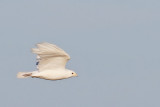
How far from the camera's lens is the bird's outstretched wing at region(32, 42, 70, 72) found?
56656 mm

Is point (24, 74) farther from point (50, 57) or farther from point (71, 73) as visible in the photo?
point (71, 73)

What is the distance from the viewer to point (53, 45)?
185 ft

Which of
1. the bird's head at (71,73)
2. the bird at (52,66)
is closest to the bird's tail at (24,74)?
the bird at (52,66)

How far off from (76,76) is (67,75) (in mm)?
672

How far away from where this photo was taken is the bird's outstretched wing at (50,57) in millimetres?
56656

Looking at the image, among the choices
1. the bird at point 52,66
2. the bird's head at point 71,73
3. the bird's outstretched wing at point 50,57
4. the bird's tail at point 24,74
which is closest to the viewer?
the bird's outstretched wing at point 50,57

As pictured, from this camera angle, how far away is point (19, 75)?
58.8 m

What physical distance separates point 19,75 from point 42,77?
1455 mm

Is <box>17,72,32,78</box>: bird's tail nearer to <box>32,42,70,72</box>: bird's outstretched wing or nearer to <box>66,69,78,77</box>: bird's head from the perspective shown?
<box>32,42,70,72</box>: bird's outstretched wing

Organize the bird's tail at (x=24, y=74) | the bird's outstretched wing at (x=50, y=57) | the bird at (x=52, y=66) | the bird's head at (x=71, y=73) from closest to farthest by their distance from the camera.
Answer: the bird's outstretched wing at (x=50, y=57) < the bird at (x=52, y=66) < the bird's tail at (x=24, y=74) < the bird's head at (x=71, y=73)

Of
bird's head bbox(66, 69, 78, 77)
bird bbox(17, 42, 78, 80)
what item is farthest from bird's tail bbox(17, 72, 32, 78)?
bird's head bbox(66, 69, 78, 77)

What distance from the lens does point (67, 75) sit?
58.3 meters

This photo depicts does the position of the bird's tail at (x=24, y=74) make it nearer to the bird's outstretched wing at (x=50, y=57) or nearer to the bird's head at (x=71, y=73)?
the bird's outstretched wing at (x=50, y=57)

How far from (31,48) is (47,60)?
1.40 metres
